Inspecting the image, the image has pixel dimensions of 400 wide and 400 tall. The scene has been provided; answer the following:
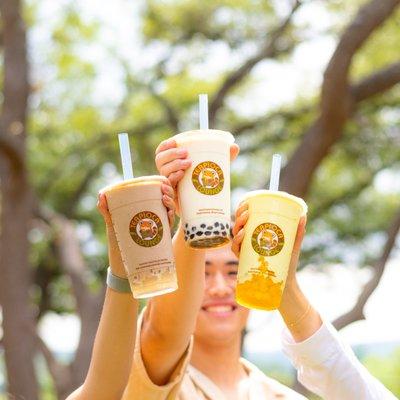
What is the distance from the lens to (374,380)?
6.08 feet

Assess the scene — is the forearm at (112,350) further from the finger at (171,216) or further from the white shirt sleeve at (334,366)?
the white shirt sleeve at (334,366)

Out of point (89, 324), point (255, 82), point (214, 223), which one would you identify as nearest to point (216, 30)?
point (255, 82)

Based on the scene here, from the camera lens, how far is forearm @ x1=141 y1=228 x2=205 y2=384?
1.84 meters

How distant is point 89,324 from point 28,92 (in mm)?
1700

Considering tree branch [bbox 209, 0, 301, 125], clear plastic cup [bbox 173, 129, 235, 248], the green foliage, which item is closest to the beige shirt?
clear plastic cup [bbox 173, 129, 235, 248]

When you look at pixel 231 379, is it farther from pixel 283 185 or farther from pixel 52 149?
pixel 52 149

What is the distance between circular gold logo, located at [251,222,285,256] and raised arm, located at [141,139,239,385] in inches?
9.1

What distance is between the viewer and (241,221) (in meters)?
1.64

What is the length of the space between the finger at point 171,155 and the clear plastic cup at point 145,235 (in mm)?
66

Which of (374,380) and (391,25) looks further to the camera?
(391,25)

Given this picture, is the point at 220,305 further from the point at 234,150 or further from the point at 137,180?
the point at 137,180

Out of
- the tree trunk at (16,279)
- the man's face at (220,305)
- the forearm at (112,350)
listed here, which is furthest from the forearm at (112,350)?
the tree trunk at (16,279)

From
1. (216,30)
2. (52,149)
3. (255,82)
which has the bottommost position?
(52,149)

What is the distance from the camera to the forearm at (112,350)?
1738mm
